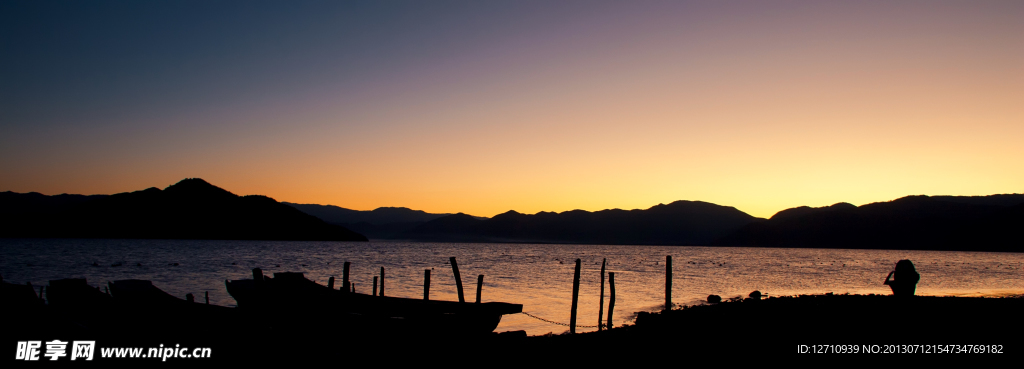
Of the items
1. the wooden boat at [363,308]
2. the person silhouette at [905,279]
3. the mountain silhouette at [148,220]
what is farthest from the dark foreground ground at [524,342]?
the mountain silhouette at [148,220]

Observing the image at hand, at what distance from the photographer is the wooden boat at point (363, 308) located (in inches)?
430

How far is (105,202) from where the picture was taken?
190125mm

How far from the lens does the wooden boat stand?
10930 millimetres

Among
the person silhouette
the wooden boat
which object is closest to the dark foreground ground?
the wooden boat

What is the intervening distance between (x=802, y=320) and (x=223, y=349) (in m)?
14.1

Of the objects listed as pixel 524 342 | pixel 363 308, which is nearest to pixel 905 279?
pixel 524 342

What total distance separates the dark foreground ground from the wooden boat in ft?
1.17

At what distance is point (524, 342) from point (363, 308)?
7031 millimetres

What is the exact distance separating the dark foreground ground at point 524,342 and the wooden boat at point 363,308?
1.17 feet

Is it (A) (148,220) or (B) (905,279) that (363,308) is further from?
(A) (148,220)

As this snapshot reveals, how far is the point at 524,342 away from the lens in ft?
35.1

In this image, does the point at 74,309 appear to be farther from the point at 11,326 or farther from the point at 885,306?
the point at 885,306

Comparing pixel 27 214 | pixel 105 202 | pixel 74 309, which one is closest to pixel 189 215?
pixel 105 202

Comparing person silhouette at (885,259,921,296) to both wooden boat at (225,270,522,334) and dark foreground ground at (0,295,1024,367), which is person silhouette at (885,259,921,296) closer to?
dark foreground ground at (0,295,1024,367)
